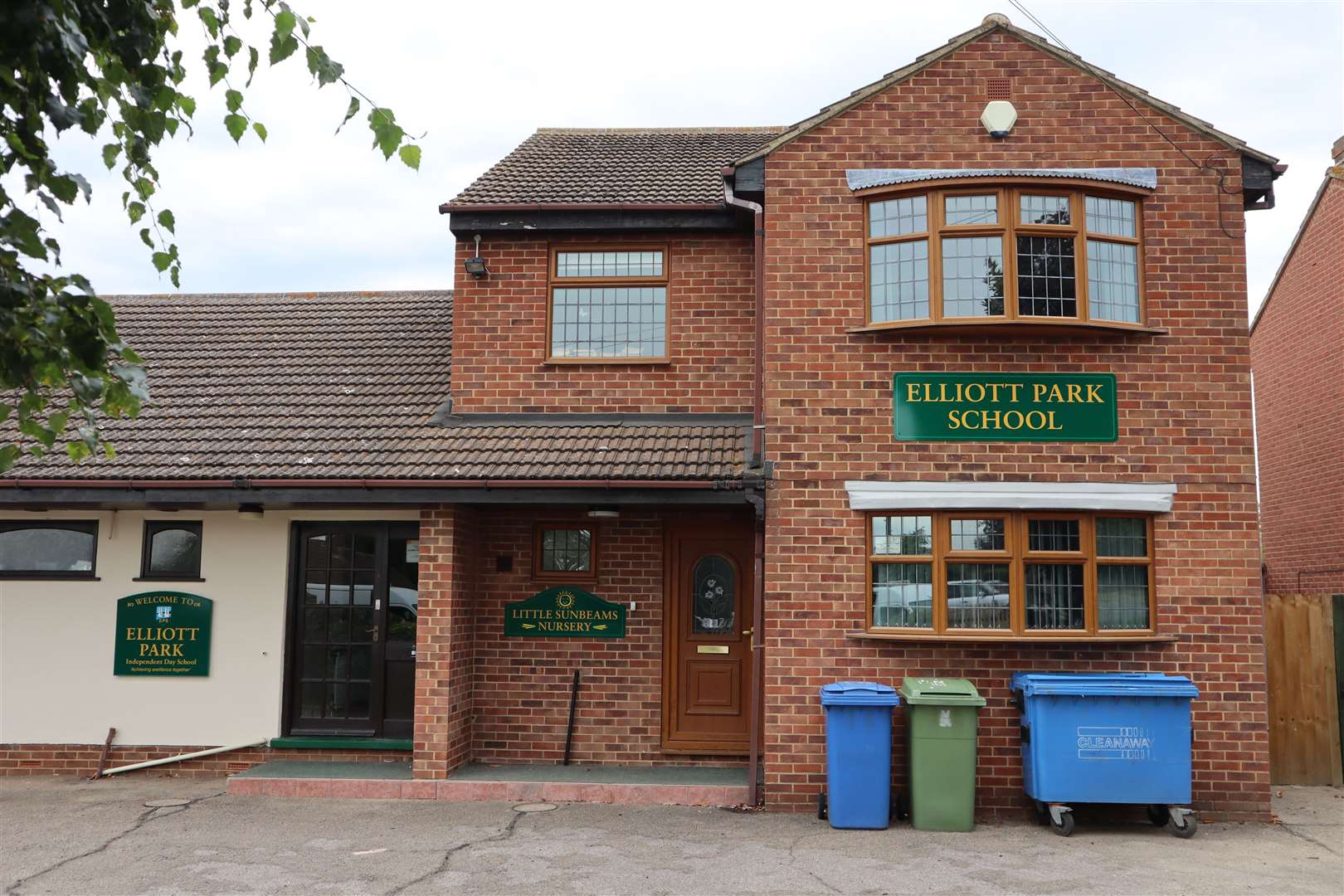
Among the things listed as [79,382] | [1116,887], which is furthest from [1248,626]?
[79,382]

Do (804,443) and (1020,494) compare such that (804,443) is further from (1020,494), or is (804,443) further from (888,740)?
(888,740)

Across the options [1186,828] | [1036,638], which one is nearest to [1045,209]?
[1036,638]

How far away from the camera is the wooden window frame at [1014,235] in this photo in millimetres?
9227

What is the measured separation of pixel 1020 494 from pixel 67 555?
9.10m

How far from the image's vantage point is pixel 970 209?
31.0 feet

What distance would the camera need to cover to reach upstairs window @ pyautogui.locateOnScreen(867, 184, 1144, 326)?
9.32 meters

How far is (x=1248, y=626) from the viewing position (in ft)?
29.8

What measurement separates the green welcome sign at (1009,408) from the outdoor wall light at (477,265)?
170 inches

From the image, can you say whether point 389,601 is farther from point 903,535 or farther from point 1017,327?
point 1017,327

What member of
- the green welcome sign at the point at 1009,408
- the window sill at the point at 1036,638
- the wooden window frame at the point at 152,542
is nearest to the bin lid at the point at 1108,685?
the window sill at the point at 1036,638

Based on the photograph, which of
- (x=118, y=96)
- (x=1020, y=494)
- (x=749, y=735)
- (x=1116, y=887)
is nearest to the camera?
(x=118, y=96)

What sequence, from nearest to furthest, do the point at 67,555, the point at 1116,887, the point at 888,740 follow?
the point at 1116,887
the point at 888,740
the point at 67,555

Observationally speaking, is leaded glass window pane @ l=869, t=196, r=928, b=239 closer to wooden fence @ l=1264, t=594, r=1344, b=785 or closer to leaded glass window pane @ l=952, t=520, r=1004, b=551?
leaded glass window pane @ l=952, t=520, r=1004, b=551

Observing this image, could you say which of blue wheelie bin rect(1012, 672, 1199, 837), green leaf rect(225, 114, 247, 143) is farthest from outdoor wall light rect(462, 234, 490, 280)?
green leaf rect(225, 114, 247, 143)
